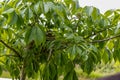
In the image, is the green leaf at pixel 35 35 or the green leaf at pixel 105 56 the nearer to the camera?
the green leaf at pixel 35 35

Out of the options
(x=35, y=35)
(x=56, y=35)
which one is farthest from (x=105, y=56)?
(x=35, y=35)

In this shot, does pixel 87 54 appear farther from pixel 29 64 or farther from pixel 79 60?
pixel 29 64

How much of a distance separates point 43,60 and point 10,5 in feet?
1.42

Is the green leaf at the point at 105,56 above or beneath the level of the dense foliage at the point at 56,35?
beneath

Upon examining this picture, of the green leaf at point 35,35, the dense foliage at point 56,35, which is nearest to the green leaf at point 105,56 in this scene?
the dense foliage at point 56,35

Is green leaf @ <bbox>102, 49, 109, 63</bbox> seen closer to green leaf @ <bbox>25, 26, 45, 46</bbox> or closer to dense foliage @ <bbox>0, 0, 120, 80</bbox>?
dense foliage @ <bbox>0, 0, 120, 80</bbox>

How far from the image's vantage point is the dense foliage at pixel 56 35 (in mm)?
1501

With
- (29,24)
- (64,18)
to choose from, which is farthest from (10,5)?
(64,18)

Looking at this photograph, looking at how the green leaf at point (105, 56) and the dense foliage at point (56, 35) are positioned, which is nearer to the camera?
the dense foliage at point (56, 35)

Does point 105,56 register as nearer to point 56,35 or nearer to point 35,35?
point 56,35

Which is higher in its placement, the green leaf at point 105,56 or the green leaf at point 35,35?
the green leaf at point 35,35

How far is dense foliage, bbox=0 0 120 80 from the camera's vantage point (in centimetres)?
150

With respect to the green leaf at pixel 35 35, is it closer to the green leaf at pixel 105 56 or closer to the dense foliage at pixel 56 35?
the dense foliage at pixel 56 35

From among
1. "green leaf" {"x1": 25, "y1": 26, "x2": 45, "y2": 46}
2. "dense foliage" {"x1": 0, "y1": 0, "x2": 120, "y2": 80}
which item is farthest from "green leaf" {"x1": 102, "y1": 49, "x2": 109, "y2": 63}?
"green leaf" {"x1": 25, "y1": 26, "x2": 45, "y2": 46}
